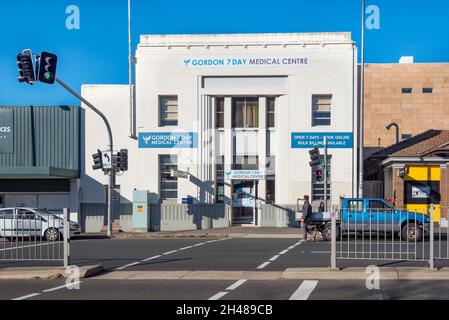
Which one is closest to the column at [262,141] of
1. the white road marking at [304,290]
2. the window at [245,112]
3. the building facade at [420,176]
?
the window at [245,112]

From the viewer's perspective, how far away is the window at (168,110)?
3384cm

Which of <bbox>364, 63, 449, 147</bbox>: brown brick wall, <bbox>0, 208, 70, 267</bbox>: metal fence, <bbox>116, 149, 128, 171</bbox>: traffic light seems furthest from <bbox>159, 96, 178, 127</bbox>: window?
<bbox>364, 63, 449, 147</bbox>: brown brick wall

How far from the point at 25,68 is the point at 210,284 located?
34.8 ft

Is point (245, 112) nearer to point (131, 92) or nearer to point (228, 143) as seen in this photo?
point (228, 143)

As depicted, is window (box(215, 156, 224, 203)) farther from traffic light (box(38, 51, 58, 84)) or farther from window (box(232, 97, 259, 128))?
traffic light (box(38, 51, 58, 84))

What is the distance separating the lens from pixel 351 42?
32375 mm

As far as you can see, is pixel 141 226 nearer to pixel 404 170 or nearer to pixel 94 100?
pixel 94 100

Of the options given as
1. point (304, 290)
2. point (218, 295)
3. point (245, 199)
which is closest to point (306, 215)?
point (245, 199)

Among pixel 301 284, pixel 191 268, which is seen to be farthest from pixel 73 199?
pixel 301 284

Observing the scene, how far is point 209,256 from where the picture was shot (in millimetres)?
18938

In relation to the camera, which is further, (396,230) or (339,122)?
(339,122)

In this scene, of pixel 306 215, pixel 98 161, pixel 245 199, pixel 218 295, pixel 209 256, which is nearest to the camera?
pixel 218 295
